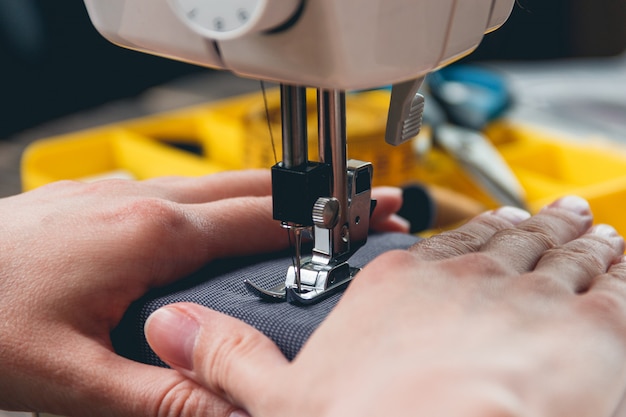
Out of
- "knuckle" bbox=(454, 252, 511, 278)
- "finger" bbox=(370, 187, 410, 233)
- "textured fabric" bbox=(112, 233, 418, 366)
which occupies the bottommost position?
"finger" bbox=(370, 187, 410, 233)

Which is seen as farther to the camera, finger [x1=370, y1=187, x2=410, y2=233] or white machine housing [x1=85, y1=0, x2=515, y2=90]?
finger [x1=370, y1=187, x2=410, y2=233]

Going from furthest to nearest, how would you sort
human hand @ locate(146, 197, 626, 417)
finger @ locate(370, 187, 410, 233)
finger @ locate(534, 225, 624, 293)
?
finger @ locate(370, 187, 410, 233), finger @ locate(534, 225, 624, 293), human hand @ locate(146, 197, 626, 417)

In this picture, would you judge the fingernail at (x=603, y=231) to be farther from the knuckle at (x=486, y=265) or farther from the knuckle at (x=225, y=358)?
the knuckle at (x=225, y=358)

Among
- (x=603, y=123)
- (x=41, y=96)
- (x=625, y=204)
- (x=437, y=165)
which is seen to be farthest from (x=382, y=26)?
(x=41, y=96)

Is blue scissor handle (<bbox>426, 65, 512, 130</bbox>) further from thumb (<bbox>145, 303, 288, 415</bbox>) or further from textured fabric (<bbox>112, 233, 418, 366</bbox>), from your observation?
thumb (<bbox>145, 303, 288, 415</bbox>)

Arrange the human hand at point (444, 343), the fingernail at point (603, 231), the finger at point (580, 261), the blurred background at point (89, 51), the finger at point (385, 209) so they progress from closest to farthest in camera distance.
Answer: the human hand at point (444, 343) < the finger at point (580, 261) < the fingernail at point (603, 231) < the finger at point (385, 209) < the blurred background at point (89, 51)

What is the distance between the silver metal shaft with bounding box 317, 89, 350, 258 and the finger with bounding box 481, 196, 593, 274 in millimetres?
111

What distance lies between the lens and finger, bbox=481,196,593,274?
52 cm

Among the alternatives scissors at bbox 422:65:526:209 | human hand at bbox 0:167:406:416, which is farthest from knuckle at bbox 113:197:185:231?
scissors at bbox 422:65:526:209

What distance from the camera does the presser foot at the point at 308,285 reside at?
1.86ft

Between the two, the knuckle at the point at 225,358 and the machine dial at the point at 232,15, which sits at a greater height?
the machine dial at the point at 232,15

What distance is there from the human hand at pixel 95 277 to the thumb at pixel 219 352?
0.03m

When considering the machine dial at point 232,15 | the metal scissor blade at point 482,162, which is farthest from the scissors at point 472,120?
the machine dial at point 232,15

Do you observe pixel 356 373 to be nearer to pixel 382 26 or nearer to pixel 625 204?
pixel 382 26
